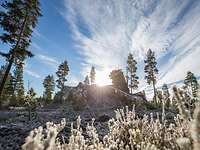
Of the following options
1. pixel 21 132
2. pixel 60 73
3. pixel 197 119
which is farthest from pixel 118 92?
pixel 197 119

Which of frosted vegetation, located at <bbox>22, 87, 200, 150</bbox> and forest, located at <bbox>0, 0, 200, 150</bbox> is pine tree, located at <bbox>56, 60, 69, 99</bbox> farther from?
frosted vegetation, located at <bbox>22, 87, 200, 150</bbox>

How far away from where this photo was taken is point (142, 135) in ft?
13.0

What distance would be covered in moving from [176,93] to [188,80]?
82.4m

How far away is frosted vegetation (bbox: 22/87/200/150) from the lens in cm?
99

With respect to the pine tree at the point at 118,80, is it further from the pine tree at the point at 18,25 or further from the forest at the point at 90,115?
the pine tree at the point at 18,25

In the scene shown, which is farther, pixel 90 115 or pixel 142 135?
pixel 90 115

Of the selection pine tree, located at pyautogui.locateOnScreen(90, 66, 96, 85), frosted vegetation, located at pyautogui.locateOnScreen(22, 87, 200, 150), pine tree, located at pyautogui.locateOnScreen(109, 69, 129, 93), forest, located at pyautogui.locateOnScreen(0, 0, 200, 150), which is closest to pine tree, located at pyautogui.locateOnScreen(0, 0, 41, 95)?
forest, located at pyautogui.locateOnScreen(0, 0, 200, 150)

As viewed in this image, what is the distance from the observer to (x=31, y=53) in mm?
26984

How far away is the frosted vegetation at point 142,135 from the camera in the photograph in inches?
39.0

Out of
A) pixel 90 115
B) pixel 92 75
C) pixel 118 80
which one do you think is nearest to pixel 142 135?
pixel 90 115

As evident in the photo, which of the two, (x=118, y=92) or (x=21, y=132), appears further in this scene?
(x=118, y=92)

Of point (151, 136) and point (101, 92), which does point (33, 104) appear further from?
point (151, 136)

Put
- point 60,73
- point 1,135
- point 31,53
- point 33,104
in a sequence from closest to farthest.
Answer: point 1,135 < point 31,53 < point 33,104 < point 60,73

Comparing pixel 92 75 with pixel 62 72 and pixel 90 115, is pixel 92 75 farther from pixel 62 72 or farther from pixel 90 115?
pixel 90 115
